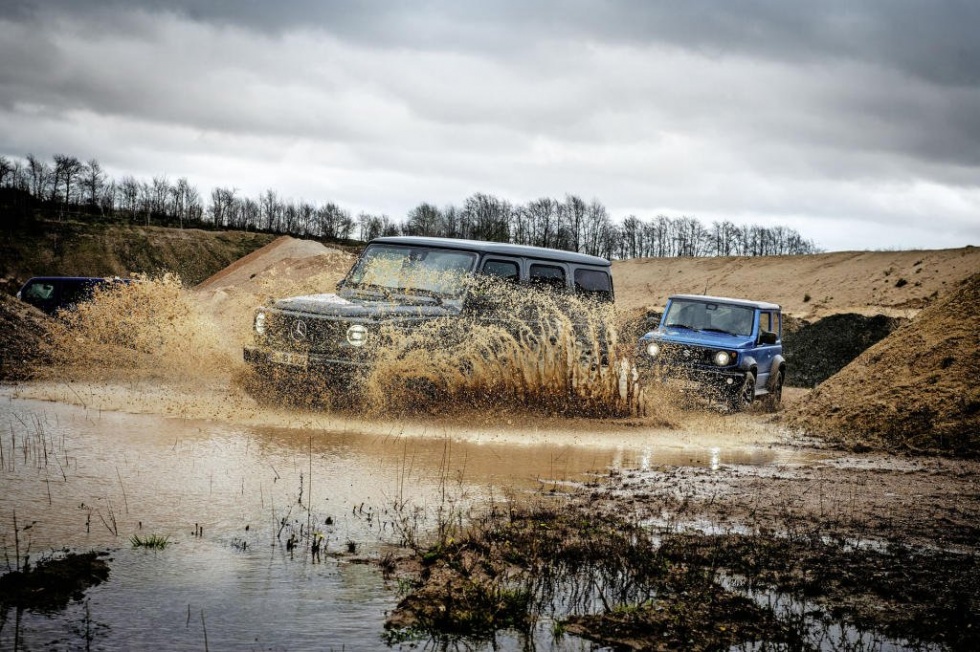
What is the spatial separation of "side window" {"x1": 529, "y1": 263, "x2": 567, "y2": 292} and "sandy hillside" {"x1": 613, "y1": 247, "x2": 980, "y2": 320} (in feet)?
64.6

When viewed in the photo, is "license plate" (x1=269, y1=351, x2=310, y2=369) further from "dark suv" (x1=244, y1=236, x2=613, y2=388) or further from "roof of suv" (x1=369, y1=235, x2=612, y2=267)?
"roof of suv" (x1=369, y1=235, x2=612, y2=267)

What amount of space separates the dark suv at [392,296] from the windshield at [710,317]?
386cm

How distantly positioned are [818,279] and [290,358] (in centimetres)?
3533

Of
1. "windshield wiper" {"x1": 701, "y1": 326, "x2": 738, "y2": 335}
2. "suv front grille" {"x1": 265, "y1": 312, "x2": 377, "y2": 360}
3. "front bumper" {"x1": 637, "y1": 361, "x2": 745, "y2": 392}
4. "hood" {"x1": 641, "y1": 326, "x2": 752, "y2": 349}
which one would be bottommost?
"front bumper" {"x1": 637, "y1": 361, "x2": 745, "y2": 392}

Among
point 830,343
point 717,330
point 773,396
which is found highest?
point 830,343

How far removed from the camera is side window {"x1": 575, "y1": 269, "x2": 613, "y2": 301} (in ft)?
39.0

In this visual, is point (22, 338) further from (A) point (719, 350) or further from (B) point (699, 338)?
(A) point (719, 350)

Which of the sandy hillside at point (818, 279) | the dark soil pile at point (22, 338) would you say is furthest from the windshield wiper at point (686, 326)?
the sandy hillside at point (818, 279)

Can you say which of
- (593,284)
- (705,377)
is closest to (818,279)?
(705,377)

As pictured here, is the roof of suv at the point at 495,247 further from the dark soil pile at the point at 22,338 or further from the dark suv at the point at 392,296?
the dark soil pile at the point at 22,338

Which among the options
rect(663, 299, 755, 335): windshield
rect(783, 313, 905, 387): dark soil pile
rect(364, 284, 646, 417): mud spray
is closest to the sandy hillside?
rect(783, 313, 905, 387): dark soil pile

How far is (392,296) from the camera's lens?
1081 cm

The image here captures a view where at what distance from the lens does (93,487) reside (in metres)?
6.38

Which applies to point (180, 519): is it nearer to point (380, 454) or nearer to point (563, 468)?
point (380, 454)
